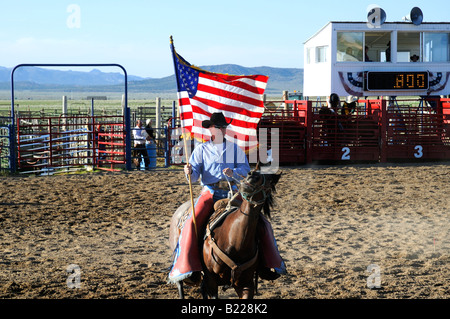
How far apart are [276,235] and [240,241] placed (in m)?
3.92

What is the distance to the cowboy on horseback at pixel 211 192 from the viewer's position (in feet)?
16.2

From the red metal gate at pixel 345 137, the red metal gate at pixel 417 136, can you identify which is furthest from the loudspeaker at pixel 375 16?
the red metal gate at pixel 345 137

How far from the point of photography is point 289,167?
16609 millimetres

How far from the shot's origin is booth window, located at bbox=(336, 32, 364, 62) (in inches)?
851

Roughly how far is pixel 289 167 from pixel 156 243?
901 cm

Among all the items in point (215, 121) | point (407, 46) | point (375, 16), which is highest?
point (375, 16)

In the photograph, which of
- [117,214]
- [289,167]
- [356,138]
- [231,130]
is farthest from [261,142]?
[231,130]

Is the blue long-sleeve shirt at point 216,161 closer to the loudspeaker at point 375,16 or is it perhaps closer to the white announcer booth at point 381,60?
the white announcer booth at point 381,60

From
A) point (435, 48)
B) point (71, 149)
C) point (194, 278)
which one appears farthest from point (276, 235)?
point (435, 48)

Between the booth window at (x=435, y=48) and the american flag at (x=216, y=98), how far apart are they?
1555cm

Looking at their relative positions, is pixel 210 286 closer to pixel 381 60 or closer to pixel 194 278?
pixel 194 278

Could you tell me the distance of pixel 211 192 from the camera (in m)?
5.29

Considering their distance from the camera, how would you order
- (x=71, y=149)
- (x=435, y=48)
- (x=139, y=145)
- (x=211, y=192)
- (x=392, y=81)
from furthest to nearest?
1. (x=435, y=48)
2. (x=392, y=81)
3. (x=139, y=145)
4. (x=71, y=149)
5. (x=211, y=192)
